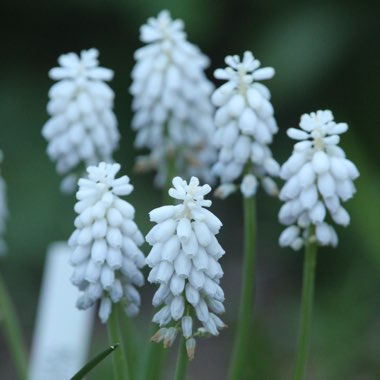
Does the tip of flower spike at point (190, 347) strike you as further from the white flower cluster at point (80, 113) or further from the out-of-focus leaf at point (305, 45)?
the out-of-focus leaf at point (305, 45)

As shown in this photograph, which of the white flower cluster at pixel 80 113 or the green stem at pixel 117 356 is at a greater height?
the white flower cluster at pixel 80 113

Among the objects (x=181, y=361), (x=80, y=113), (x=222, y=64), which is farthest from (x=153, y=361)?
(x=222, y=64)

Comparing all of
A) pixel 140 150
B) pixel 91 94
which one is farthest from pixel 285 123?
pixel 91 94

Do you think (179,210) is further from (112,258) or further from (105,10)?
(105,10)

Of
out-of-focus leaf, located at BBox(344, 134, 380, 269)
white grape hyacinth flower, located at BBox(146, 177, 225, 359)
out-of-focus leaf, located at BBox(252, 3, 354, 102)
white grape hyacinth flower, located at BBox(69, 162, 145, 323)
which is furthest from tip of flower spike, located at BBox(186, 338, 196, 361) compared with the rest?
out-of-focus leaf, located at BBox(252, 3, 354, 102)

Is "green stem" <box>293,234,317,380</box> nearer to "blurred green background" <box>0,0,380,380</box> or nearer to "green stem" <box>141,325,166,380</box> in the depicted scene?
"green stem" <box>141,325,166,380</box>

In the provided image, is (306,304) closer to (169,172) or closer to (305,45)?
(169,172)

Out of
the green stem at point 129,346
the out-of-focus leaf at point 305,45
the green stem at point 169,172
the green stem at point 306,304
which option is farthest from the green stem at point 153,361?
the out-of-focus leaf at point 305,45
